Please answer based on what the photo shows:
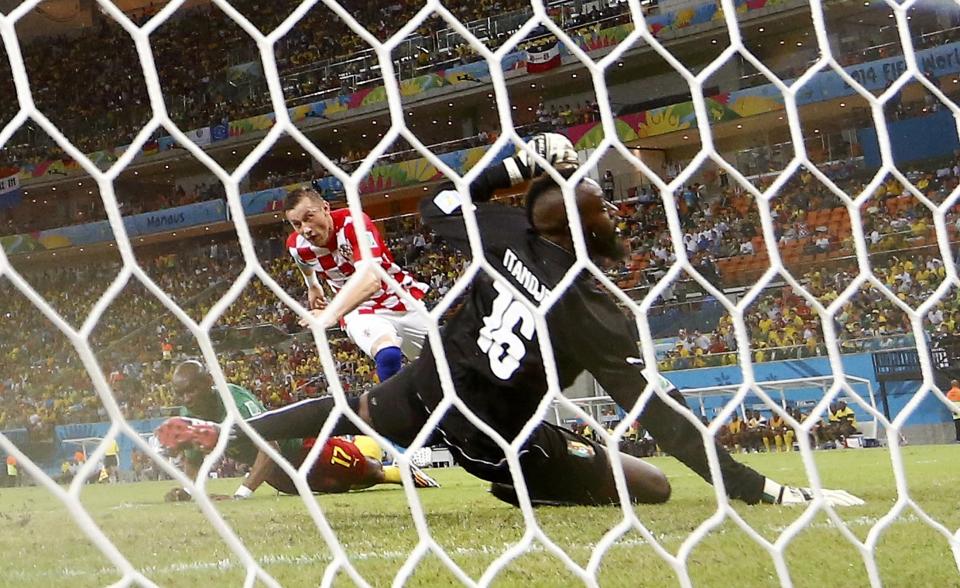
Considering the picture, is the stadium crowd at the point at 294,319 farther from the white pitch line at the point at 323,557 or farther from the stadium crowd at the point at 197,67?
the stadium crowd at the point at 197,67

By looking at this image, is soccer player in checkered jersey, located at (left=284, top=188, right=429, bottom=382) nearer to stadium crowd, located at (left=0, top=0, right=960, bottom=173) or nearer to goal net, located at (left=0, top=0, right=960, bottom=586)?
goal net, located at (left=0, top=0, right=960, bottom=586)

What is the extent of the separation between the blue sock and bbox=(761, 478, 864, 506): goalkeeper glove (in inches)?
18.7

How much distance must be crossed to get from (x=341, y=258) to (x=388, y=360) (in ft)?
0.51

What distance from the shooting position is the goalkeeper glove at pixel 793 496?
Answer: 100cm

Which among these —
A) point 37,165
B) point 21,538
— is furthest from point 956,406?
point 37,165

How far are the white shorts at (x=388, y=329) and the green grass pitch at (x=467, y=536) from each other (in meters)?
0.17

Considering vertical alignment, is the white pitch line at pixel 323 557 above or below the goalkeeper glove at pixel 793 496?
above

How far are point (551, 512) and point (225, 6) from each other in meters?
0.60

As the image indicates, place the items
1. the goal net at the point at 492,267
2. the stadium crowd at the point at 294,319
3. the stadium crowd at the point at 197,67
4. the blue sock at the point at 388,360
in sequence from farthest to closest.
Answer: the stadium crowd at the point at 197,67
the stadium crowd at the point at 294,319
the blue sock at the point at 388,360
the goal net at the point at 492,267

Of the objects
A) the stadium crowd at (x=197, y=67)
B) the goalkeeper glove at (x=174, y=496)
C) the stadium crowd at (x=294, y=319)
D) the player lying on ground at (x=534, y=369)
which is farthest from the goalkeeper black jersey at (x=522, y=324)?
the stadium crowd at (x=197, y=67)

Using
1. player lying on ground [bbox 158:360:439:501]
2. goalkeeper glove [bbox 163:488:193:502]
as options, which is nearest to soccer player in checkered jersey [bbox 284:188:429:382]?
player lying on ground [bbox 158:360:439:501]

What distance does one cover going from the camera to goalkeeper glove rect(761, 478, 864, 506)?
39.6 inches

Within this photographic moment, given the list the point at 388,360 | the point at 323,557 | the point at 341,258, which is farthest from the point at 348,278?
the point at 323,557

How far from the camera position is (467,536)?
949 mm
